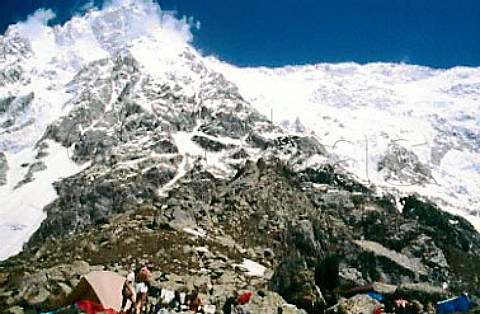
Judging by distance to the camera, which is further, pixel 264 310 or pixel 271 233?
pixel 271 233

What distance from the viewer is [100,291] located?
43.3 metres

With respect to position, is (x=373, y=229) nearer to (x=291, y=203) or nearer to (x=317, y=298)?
(x=291, y=203)

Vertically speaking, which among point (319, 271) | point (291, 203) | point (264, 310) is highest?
point (291, 203)

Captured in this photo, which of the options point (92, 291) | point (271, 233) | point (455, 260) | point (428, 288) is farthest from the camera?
point (455, 260)

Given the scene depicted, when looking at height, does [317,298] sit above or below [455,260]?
below

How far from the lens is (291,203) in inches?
7151

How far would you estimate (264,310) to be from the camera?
38594 millimetres

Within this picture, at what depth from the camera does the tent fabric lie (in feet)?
141

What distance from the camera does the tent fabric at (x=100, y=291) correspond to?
43.0 meters

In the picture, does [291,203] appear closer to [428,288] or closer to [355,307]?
[428,288]

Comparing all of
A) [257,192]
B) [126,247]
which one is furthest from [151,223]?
[257,192]

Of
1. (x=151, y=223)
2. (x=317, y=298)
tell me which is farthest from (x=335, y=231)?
(x=317, y=298)

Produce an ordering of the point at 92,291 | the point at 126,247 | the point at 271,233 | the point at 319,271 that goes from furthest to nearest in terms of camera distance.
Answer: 1. the point at 271,233
2. the point at 126,247
3. the point at 319,271
4. the point at 92,291

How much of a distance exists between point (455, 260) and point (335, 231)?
35.7 meters
